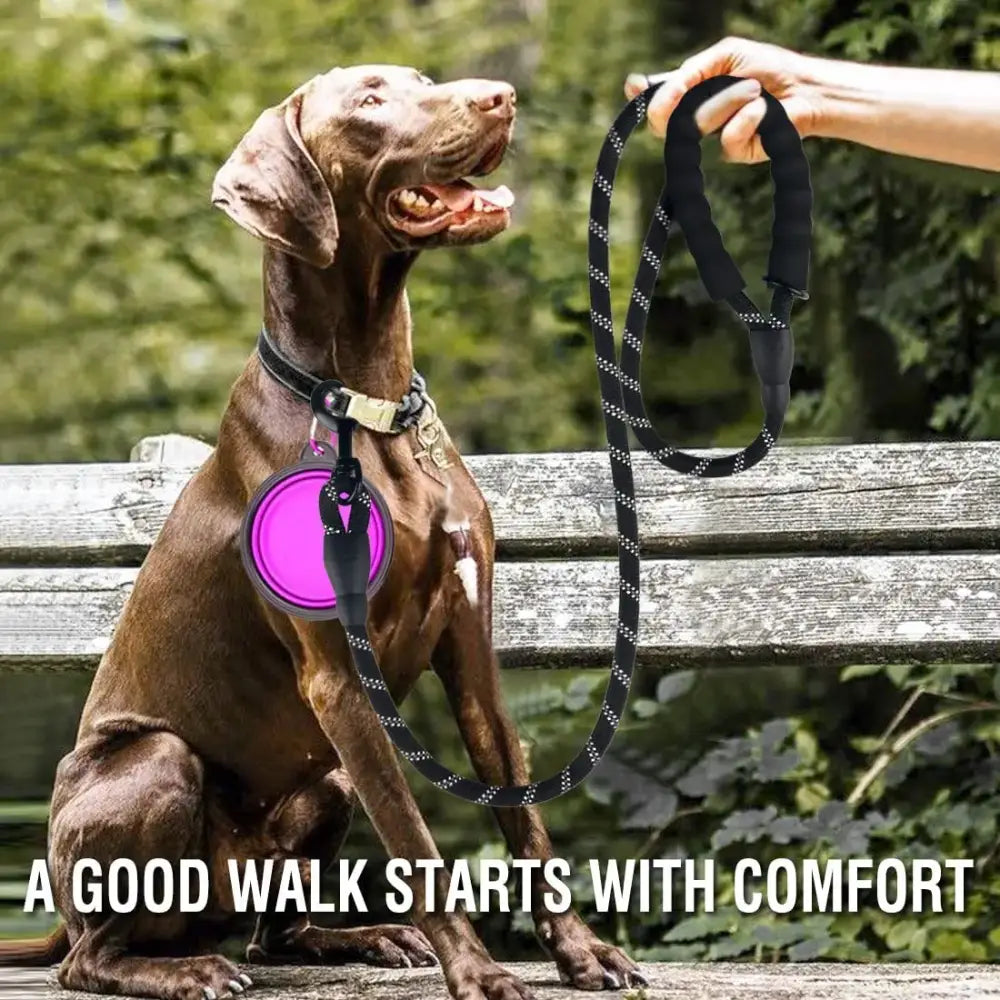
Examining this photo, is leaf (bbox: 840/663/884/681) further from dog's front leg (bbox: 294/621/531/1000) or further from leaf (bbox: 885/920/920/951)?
dog's front leg (bbox: 294/621/531/1000)

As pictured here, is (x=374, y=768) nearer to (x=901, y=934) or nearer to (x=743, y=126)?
(x=743, y=126)

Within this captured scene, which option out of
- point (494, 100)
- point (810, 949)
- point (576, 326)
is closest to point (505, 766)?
point (494, 100)

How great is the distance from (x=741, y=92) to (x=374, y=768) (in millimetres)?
847

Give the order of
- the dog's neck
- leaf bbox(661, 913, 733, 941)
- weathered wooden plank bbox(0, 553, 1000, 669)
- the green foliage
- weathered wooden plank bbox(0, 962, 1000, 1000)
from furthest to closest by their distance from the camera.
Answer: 1. the green foliage
2. leaf bbox(661, 913, 733, 941)
3. weathered wooden plank bbox(0, 553, 1000, 669)
4. weathered wooden plank bbox(0, 962, 1000, 1000)
5. the dog's neck

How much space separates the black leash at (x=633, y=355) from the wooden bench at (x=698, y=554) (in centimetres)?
88

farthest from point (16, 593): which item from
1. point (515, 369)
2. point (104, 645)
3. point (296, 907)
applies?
point (515, 369)

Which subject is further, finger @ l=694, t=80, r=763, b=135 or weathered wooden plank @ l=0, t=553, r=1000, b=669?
weathered wooden plank @ l=0, t=553, r=1000, b=669

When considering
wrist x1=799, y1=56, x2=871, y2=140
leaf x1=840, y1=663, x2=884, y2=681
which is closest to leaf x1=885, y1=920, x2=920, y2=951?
leaf x1=840, y1=663, x2=884, y2=681

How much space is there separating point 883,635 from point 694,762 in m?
1.35

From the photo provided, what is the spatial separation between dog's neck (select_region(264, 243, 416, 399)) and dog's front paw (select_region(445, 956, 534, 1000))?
661 millimetres

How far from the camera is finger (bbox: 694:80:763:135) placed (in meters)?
1.64

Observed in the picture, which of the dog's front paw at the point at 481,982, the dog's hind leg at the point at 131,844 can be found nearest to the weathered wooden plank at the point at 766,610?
the dog's hind leg at the point at 131,844

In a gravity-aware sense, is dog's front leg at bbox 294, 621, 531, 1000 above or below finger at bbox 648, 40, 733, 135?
below

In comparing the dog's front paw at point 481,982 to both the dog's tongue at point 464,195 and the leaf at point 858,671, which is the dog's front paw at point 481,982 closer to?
the dog's tongue at point 464,195
